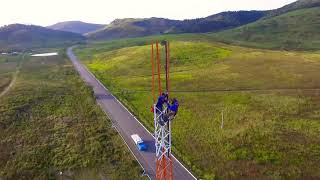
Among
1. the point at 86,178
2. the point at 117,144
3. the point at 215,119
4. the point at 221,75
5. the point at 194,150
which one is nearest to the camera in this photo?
the point at 86,178

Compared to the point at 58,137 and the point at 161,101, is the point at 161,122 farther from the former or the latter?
the point at 58,137

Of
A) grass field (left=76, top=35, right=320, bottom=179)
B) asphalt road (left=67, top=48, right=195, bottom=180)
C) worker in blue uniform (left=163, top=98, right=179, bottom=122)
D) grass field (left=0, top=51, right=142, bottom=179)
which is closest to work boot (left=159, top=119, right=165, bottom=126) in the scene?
worker in blue uniform (left=163, top=98, right=179, bottom=122)

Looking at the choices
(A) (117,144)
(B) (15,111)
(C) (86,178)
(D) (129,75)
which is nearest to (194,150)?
(A) (117,144)

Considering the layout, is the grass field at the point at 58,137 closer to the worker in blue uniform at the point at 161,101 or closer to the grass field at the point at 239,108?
the grass field at the point at 239,108

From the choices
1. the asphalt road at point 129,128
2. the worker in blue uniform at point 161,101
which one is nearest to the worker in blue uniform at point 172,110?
the worker in blue uniform at point 161,101

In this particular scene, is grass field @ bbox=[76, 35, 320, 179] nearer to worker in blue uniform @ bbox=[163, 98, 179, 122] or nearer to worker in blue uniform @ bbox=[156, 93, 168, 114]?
worker in blue uniform @ bbox=[163, 98, 179, 122]

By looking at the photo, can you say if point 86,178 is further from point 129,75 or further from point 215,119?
point 129,75

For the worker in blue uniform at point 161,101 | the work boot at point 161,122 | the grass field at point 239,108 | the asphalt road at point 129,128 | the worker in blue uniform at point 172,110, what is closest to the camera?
the worker in blue uniform at point 172,110
